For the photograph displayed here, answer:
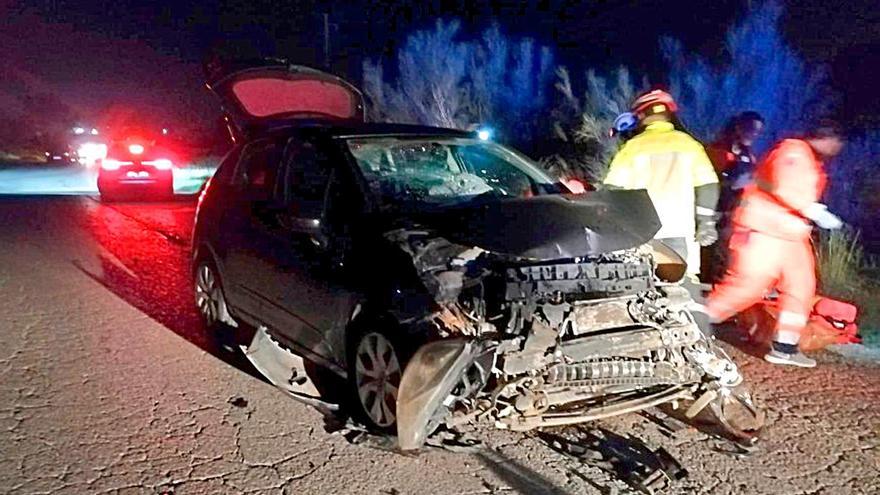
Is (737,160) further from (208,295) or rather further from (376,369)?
(208,295)

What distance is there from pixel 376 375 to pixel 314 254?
35.4 inches

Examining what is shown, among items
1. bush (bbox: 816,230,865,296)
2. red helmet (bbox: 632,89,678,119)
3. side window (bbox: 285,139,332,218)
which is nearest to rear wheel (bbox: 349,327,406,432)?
side window (bbox: 285,139,332,218)

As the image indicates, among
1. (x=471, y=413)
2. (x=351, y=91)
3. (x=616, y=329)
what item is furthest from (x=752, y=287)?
(x=351, y=91)

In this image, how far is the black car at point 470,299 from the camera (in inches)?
165

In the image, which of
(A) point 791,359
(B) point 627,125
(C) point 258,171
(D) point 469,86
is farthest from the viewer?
(D) point 469,86

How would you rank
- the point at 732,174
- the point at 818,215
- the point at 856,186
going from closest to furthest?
the point at 818,215 < the point at 732,174 < the point at 856,186

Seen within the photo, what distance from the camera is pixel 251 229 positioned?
5867mm

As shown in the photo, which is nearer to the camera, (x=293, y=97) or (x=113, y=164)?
(x=293, y=97)

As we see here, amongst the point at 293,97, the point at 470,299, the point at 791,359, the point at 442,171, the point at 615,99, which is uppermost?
the point at 615,99

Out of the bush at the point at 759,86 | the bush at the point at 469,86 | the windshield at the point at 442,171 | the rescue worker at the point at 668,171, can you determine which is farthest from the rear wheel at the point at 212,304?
the bush at the point at 469,86

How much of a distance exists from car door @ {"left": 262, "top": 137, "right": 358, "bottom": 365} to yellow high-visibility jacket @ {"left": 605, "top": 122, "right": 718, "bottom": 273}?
2.09m

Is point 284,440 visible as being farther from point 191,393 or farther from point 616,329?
point 616,329

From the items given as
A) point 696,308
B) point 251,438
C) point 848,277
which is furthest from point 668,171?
point 251,438

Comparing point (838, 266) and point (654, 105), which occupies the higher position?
point (654, 105)
